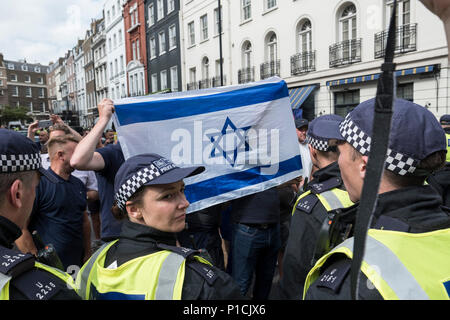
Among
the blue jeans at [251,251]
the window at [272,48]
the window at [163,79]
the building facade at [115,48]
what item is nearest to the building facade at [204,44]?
the window at [272,48]

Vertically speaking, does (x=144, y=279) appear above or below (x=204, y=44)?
below

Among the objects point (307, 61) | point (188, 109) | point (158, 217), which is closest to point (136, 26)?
point (307, 61)

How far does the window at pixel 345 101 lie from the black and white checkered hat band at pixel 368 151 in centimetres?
1262

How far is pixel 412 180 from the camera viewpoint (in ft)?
4.24

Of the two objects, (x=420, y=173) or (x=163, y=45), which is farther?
(x=163, y=45)

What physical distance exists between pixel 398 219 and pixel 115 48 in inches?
1454

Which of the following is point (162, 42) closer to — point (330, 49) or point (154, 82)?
point (154, 82)

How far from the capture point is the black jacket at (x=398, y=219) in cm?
108

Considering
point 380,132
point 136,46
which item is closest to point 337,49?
point 380,132

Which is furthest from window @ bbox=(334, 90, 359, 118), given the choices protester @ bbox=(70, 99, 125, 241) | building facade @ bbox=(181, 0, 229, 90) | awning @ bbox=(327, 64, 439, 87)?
protester @ bbox=(70, 99, 125, 241)

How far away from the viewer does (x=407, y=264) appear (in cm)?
102

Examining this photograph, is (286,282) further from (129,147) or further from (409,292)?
(129,147)

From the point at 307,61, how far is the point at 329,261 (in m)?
14.7
